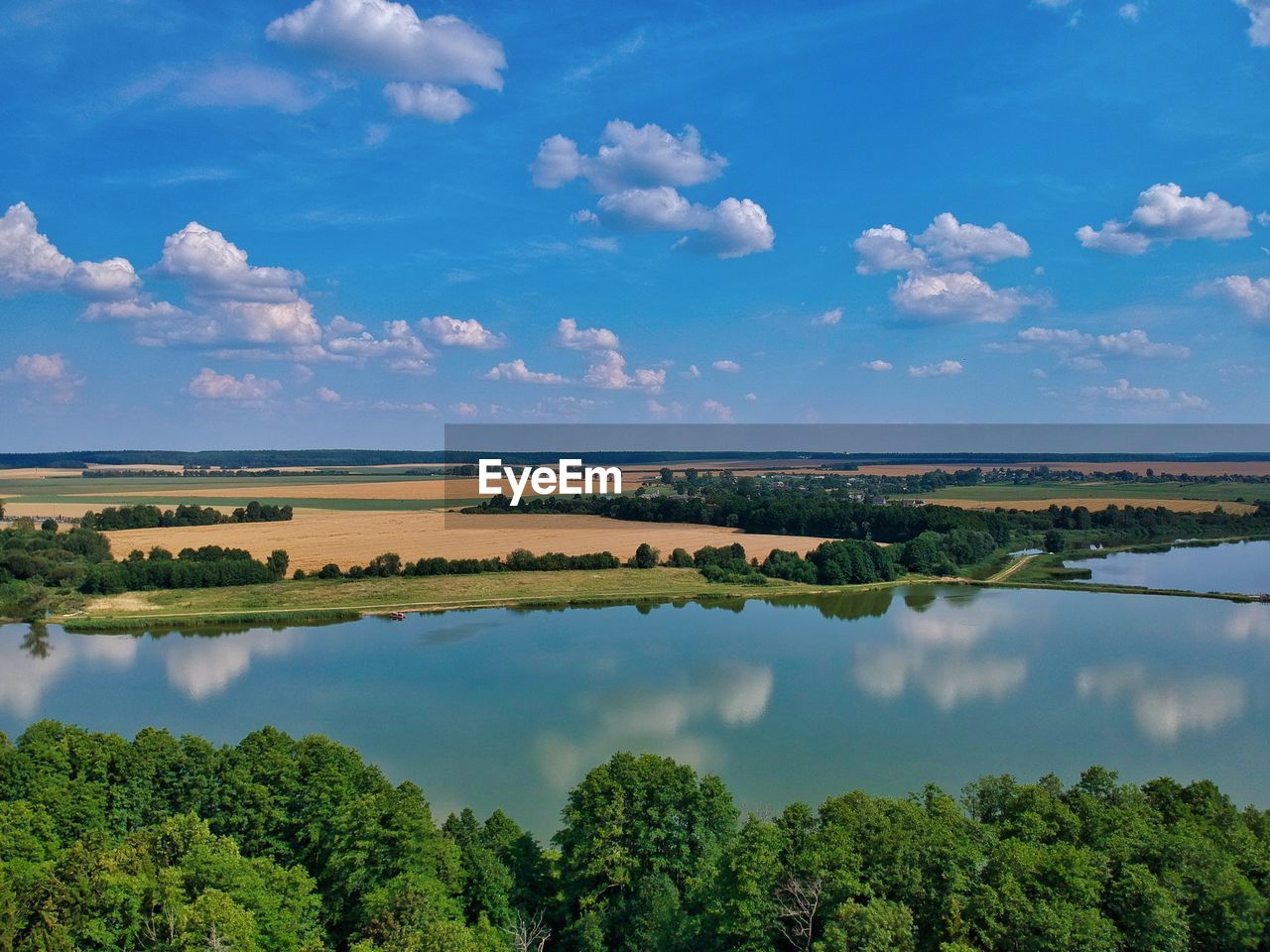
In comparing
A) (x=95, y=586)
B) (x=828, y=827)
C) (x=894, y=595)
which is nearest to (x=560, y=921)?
(x=828, y=827)

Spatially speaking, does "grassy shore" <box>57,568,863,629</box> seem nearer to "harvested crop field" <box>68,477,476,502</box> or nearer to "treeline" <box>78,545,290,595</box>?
"treeline" <box>78,545,290,595</box>

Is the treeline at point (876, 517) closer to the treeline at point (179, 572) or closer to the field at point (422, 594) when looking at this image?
the field at point (422, 594)

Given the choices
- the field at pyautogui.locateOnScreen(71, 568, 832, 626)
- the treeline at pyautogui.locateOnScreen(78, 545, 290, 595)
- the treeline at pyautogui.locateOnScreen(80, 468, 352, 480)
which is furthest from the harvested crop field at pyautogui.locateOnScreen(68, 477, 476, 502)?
the field at pyautogui.locateOnScreen(71, 568, 832, 626)

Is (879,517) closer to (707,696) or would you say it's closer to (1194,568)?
(1194,568)

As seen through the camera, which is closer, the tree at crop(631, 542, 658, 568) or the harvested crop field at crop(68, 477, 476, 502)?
the tree at crop(631, 542, 658, 568)

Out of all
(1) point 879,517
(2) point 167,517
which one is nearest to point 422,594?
(2) point 167,517

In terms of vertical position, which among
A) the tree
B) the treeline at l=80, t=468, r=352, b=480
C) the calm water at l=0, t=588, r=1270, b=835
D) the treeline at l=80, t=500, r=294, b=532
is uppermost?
the treeline at l=80, t=468, r=352, b=480

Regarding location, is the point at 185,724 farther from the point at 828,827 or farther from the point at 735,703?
the point at 828,827
